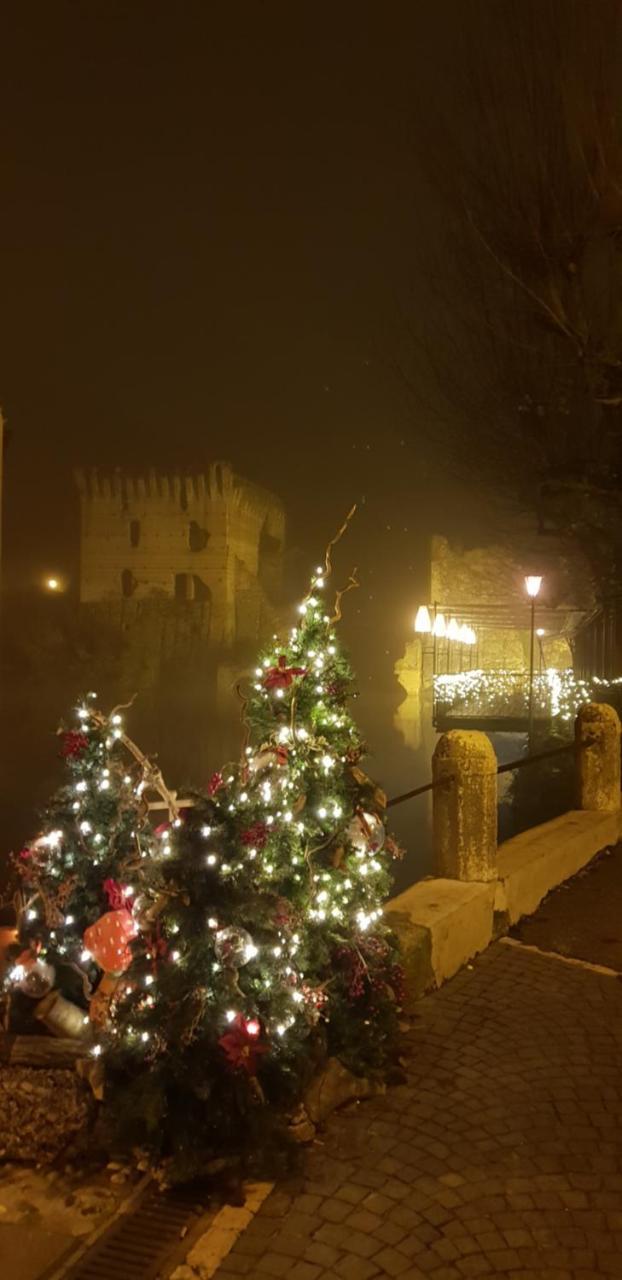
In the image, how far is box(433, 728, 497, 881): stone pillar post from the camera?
22.0 feet

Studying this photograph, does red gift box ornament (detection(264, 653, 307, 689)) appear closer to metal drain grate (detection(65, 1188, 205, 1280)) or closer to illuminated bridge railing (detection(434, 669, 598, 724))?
metal drain grate (detection(65, 1188, 205, 1280))

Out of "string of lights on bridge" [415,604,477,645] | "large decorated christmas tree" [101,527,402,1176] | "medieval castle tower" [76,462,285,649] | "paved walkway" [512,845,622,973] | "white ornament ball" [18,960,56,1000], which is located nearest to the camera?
"large decorated christmas tree" [101,527,402,1176]

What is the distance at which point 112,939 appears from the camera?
4262 mm

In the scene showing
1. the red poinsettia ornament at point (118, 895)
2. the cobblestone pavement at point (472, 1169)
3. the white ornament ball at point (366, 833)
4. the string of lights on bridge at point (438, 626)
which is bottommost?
the cobblestone pavement at point (472, 1169)

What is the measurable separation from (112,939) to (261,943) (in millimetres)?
665

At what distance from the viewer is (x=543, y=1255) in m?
3.34

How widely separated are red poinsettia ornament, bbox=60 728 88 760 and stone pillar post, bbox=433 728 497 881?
2.73 meters

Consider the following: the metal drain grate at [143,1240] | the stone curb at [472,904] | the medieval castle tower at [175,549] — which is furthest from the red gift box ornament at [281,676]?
the medieval castle tower at [175,549]

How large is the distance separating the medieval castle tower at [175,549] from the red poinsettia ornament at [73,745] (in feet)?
190

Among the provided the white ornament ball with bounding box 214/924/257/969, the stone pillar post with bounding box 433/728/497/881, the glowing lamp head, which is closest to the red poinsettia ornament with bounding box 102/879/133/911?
the white ornament ball with bounding box 214/924/257/969

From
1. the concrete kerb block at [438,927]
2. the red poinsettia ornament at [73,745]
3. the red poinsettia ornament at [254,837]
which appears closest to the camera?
the red poinsettia ornament at [254,837]

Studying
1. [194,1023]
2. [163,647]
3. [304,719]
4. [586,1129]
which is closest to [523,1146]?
[586,1129]

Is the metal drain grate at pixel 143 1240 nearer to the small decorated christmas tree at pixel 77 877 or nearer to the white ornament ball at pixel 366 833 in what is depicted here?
the small decorated christmas tree at pixel 77 877

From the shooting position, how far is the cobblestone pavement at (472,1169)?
11.0 feet
